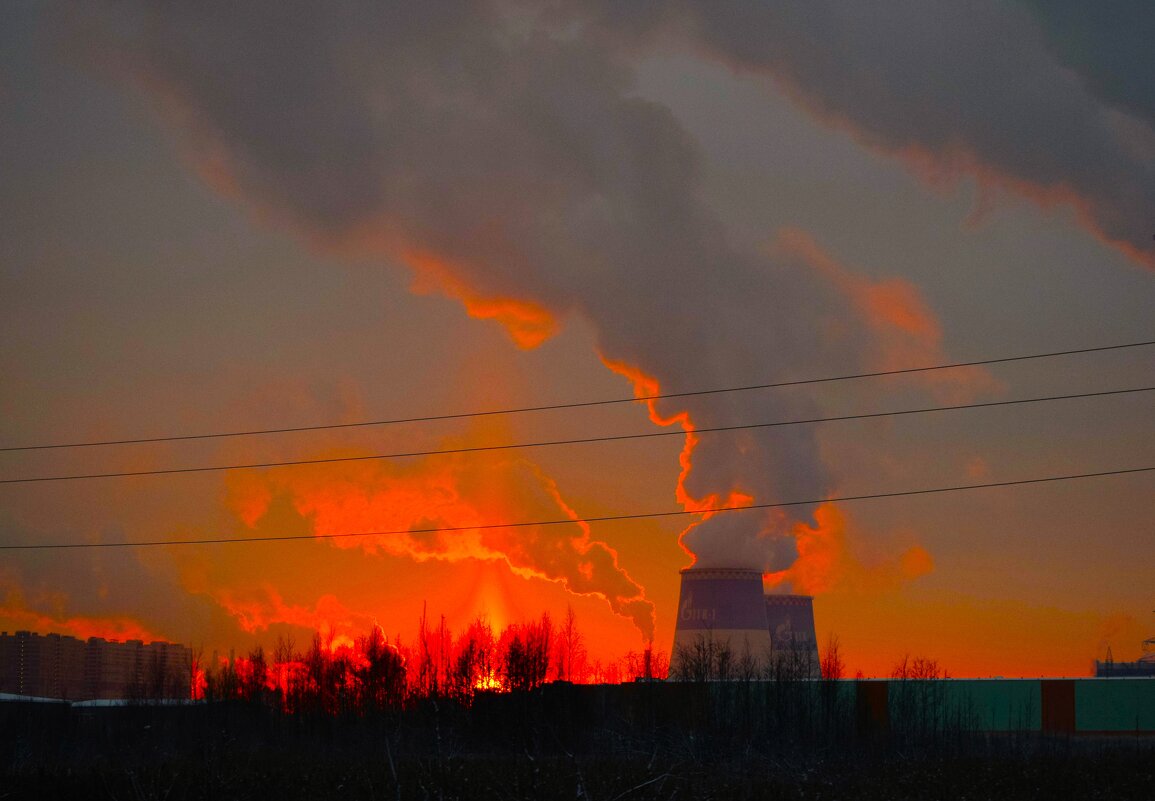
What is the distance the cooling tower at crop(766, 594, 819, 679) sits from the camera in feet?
139

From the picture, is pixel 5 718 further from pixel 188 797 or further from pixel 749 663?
pixel 188 797

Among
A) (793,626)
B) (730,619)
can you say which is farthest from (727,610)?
(793,626)

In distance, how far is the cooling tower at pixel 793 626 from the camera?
1667 inches

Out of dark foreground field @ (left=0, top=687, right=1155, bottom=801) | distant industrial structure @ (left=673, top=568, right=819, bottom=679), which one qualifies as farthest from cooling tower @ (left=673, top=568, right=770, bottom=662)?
dark foreground field @ (left=0, top=687, right=1155, bottom=801)

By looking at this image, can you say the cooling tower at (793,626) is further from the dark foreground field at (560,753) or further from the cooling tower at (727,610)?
the dark foreground field at (560,753)

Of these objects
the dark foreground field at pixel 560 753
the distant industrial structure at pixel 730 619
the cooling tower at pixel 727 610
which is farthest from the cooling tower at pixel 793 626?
the dark foreground field at pixel 560 753

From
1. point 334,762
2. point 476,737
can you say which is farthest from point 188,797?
point 476,737

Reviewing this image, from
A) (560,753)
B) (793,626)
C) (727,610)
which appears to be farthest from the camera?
(793,626)

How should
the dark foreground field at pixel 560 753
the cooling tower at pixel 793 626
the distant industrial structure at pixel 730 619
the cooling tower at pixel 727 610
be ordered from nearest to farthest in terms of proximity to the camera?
the dark foreground field at pixel 560 753, the distant industrial structure at pixel 730 619, the cooling tower at pixel 727 610, the cooling tower at pixel 793 626

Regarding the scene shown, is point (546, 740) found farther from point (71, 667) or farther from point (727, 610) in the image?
point (71, 667)

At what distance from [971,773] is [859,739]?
13146 mm

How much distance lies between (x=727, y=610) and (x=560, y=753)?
15.5m

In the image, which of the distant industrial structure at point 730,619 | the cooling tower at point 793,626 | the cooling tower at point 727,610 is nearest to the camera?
the distant industrial structure at point 730,619

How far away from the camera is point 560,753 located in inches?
1023
